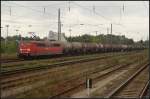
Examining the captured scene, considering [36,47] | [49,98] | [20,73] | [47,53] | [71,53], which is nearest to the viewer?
[49,98]

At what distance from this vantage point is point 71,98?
1573 cm

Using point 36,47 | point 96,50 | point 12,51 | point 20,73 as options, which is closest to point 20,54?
point 36,47

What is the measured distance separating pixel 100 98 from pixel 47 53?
33691 mm

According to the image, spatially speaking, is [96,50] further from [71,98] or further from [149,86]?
[71,98]

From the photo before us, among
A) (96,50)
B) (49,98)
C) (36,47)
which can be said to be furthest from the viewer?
(96,50)

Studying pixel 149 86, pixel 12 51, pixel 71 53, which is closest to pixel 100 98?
pixel 149 86

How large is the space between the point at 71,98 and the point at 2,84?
5798 mm

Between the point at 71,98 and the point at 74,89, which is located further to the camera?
the point at 74,89

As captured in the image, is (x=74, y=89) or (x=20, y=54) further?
(x=20, y=54)

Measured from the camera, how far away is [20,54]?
44969mm

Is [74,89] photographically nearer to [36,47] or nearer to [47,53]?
[36,47]

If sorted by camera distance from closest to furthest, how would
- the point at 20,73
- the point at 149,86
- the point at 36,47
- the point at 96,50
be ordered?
the point at 149,86
the point at 20,73
the point at 36,47
the point at 96,50

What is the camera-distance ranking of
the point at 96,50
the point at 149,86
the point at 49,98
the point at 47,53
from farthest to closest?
the point at 96,50 < the point at 47,53 < the point at 149,86 < the point at 49,98

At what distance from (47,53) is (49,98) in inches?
1334
